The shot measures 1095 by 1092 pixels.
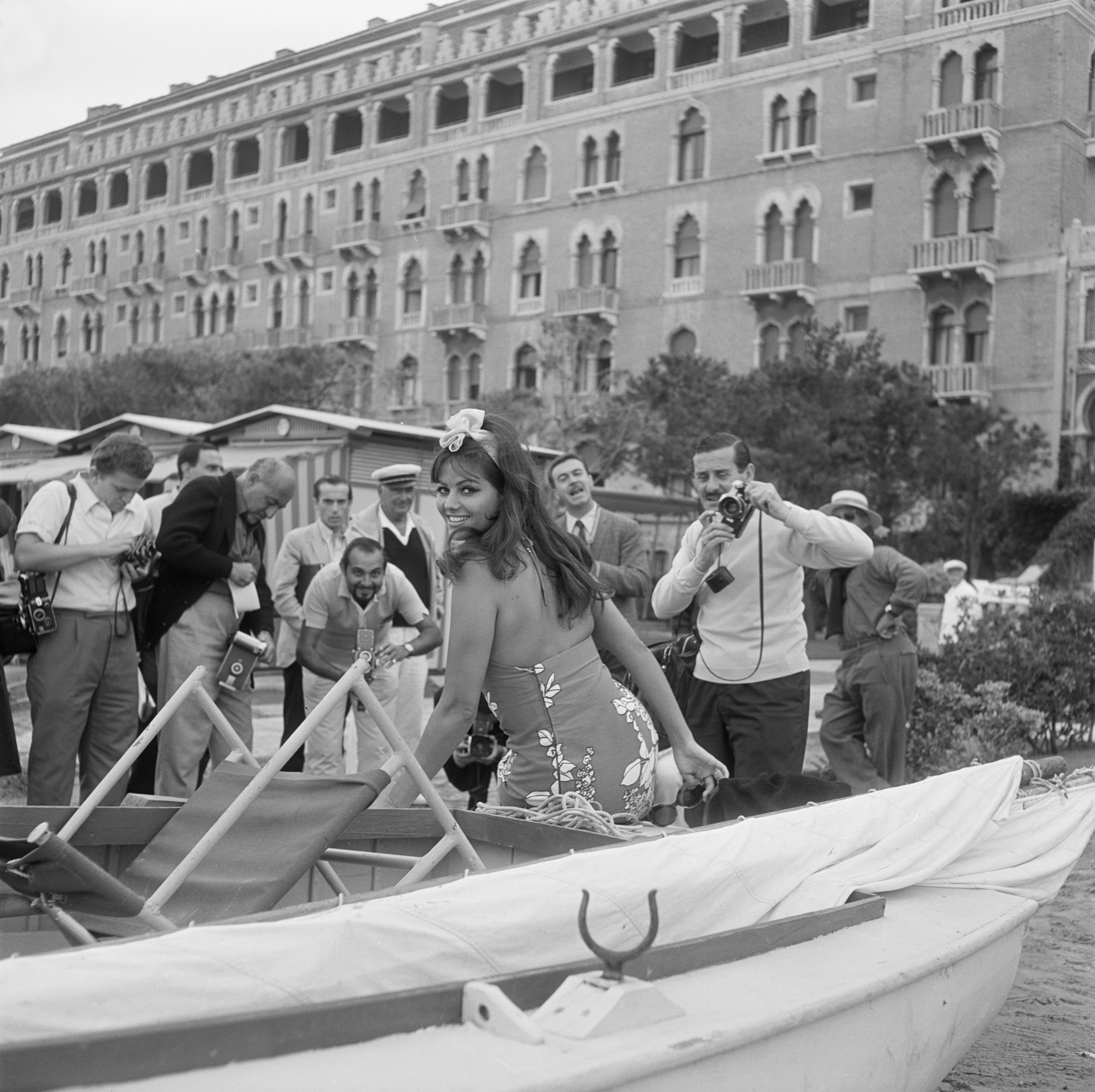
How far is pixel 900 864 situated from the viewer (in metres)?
3.63

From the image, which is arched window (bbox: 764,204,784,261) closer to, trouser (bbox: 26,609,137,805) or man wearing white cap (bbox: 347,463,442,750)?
man wearing white cap (bbox: 347,463,442,750)

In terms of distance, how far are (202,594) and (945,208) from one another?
36782 mm

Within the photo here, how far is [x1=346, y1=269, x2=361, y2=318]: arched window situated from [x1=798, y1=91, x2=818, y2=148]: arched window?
18484 mm

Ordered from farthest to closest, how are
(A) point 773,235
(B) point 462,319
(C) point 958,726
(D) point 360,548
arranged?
(B) point 462,319, (A) point 773,235, (C) point 958,726, (D) point 360,548

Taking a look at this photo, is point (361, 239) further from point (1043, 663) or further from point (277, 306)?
point (1043, 663)

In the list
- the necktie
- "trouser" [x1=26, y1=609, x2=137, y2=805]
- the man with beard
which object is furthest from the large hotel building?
"trouser" [x1=26, y1=609, x2=137, y2=805]

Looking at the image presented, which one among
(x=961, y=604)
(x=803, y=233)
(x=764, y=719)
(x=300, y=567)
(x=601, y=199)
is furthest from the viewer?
(x=601, y=199)

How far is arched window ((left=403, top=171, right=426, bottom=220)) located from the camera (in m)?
51.6

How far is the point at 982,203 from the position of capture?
129 feet

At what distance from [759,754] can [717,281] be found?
3976 cm

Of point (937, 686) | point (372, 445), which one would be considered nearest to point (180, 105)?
point (372, 445)

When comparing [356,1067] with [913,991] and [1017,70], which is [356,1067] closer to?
[913,991]

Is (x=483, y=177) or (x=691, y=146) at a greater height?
(x=691, y=146)

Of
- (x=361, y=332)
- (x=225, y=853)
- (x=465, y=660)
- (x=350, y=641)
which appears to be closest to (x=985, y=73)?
(x=361, y=332)
